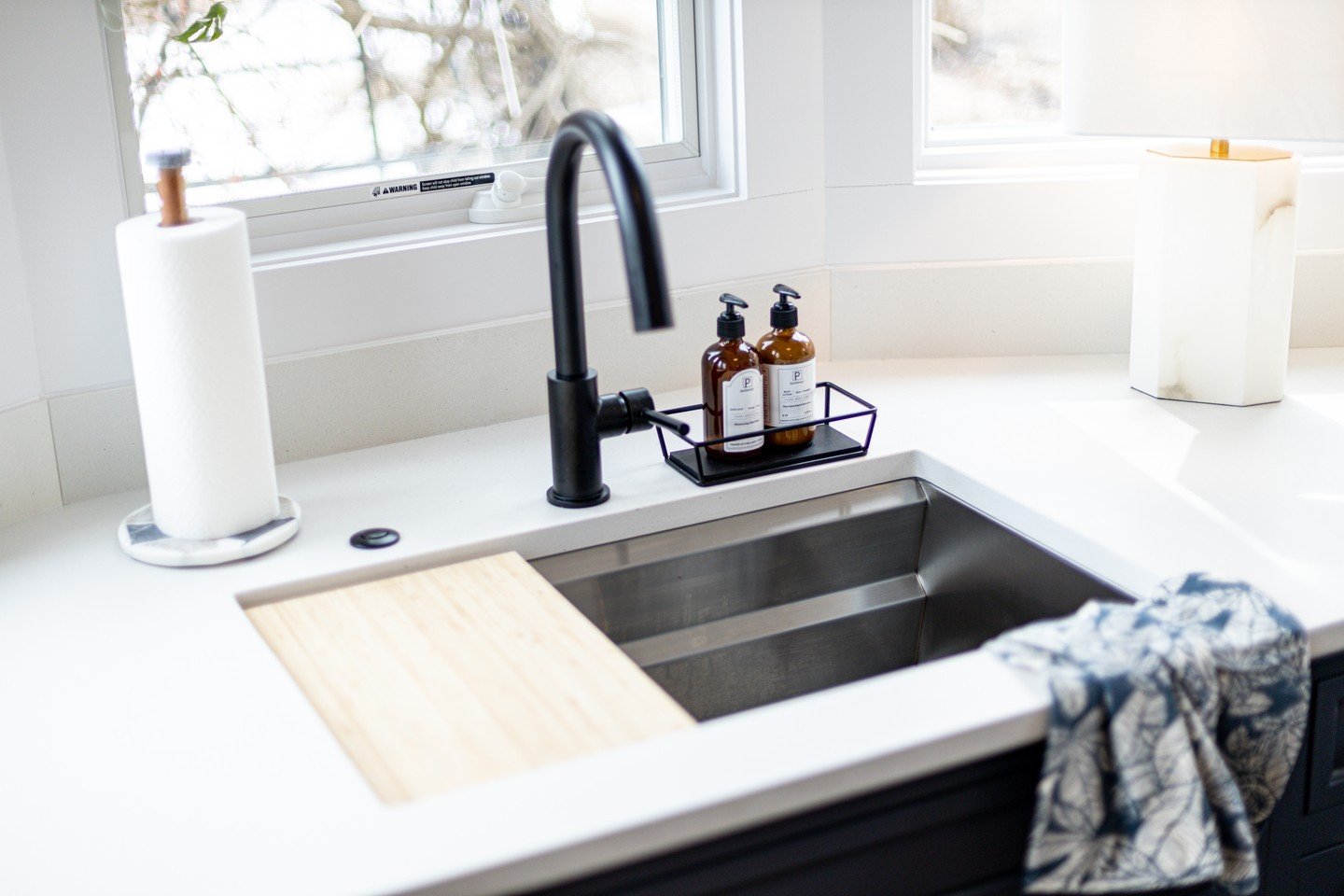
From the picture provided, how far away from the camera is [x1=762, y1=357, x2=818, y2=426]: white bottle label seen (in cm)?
149

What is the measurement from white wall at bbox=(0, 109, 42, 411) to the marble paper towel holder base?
0.19 meters

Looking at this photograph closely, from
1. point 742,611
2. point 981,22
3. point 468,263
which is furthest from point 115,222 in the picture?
point 981,22

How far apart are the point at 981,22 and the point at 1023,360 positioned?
0.47 m

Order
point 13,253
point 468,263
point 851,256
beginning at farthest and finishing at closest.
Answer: point 851,256
point 468,263
point 13,253

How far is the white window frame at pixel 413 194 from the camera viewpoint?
150cm

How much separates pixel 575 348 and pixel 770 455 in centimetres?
27

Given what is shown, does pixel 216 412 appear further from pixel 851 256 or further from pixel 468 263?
pixel 851 256

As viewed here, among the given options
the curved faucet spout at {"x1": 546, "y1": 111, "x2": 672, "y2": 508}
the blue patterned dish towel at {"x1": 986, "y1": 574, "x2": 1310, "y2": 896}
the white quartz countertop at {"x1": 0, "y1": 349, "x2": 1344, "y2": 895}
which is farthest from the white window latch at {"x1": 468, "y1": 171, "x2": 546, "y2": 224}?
the blue patterned dish towel at {"x1": 986, "y1": 574, "x2": 1310, "y2": 896}

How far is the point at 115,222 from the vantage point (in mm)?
1459

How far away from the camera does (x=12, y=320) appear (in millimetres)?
1414

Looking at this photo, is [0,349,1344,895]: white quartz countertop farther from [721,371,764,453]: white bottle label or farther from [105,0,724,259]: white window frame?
[105,0,724,259]: white window frame

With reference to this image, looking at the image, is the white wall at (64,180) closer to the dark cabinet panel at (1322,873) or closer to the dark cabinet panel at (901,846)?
the dark cabinet panel at (901,846)

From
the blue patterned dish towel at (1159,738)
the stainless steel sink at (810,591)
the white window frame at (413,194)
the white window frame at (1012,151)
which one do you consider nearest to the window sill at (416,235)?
the white window frame at (413,194)

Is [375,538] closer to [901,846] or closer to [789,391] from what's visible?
[789,391]
